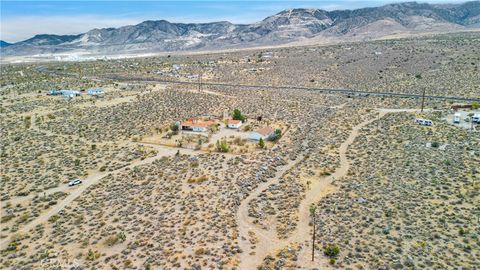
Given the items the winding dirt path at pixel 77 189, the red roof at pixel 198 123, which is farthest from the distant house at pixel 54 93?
the winding dirt path at pixel 77 189

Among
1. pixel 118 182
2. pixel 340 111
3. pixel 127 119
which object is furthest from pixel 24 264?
pixel 340 111

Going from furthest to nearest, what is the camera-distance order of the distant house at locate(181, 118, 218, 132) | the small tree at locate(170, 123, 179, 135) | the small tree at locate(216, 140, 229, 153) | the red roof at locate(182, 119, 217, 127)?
the red roof at locate(182, 119, 217, 127) → the distant house at locate(181, 118, 218, 132) → the small tree at locate(170, 123, 179, 135) → the small tree at locate(216, 140, 229, 153)

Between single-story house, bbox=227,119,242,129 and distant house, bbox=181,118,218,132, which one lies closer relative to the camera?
distant house, bbox=181,118,218,132

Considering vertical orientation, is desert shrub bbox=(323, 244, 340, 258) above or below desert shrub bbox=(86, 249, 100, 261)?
above

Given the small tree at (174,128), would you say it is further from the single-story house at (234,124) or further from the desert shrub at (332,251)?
the desert shrub at (332,251)

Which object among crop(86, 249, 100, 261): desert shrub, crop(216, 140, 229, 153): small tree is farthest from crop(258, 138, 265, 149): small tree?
crop(86, 249, 100, 261): desert shrub

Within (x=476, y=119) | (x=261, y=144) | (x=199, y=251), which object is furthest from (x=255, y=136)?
(x=476, y=119)

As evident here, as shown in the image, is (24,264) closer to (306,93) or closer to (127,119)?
(127,119)

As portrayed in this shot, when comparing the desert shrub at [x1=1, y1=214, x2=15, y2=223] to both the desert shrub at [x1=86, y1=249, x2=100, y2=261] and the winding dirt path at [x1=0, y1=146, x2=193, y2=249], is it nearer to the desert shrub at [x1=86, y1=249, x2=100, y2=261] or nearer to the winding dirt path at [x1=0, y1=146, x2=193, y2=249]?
the winding dirt path at [x1=0, y1=146, x2=193, y2=249]

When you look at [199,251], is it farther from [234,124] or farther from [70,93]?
[70,93]
